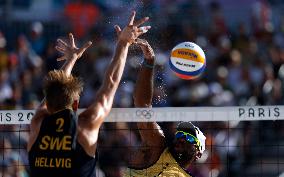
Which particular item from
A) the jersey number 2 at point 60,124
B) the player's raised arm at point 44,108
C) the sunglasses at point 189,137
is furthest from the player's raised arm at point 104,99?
the sunglasses at point 189,137

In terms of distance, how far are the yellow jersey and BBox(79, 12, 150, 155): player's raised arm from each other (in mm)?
1428

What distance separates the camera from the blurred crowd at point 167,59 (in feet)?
42.7

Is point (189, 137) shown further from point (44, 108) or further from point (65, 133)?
point (65, 133)

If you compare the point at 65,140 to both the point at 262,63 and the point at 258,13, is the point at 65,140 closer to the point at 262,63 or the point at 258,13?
the point at 262,63

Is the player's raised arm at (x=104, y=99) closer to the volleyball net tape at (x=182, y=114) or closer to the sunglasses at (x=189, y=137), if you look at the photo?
the sunglasses at (x=189, y=137)

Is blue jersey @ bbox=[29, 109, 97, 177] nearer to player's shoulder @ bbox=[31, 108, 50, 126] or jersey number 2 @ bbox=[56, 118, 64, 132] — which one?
jersey number 2 @ bbox=[56, 118, 64, 132]

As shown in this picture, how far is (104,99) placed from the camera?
5688 millimetres

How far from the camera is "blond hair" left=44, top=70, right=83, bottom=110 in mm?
5602

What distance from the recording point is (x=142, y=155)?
723cm

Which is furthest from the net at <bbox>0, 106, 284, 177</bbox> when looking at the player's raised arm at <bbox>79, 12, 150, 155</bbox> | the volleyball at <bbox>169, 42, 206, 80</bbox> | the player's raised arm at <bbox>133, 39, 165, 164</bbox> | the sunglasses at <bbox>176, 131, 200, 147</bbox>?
the player's raised arm at <bbox>79, 12, 150, 155</bbox>

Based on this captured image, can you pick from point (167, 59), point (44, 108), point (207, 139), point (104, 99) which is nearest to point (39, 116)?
point (44, 108)

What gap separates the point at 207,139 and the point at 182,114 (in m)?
4.86

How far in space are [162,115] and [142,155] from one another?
48 cm

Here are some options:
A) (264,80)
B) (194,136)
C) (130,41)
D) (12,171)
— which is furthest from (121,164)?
(130,41)
